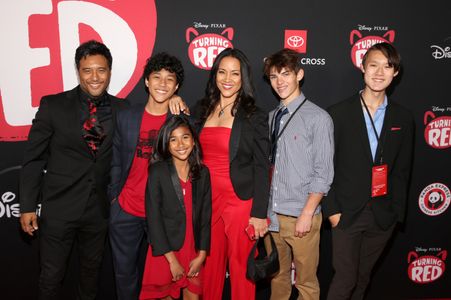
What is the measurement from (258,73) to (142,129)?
1.10 m

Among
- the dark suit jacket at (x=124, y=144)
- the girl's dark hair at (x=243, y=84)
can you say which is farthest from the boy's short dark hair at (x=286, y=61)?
the dark suit jacket at (x=124, y=144)

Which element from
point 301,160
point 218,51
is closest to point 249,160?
point 301,160

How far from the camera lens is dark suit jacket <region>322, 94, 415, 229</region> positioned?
2439 mm

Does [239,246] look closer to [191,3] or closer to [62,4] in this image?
[191,3]

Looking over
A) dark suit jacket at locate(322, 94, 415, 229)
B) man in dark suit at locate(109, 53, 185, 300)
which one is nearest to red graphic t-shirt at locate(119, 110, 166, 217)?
man in dark suit at locate(109, 53, 185, 300)

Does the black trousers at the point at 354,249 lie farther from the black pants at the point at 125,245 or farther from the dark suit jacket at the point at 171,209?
the black pants at the point at 125,245

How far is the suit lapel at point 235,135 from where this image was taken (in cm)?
238

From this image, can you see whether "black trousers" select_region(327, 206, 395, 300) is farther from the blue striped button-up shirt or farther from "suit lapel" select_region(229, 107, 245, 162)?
"suit lapel" select_region(229, 107, 245, 162)

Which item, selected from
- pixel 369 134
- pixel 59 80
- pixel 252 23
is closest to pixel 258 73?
pixel 252 23

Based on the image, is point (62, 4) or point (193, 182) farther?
point (62, 4)

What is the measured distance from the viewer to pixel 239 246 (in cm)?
244

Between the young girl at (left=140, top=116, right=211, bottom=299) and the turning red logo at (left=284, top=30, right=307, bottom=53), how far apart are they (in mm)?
1165

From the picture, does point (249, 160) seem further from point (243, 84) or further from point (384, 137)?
point (384, 137)

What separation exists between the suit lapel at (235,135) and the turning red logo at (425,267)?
1.99m
